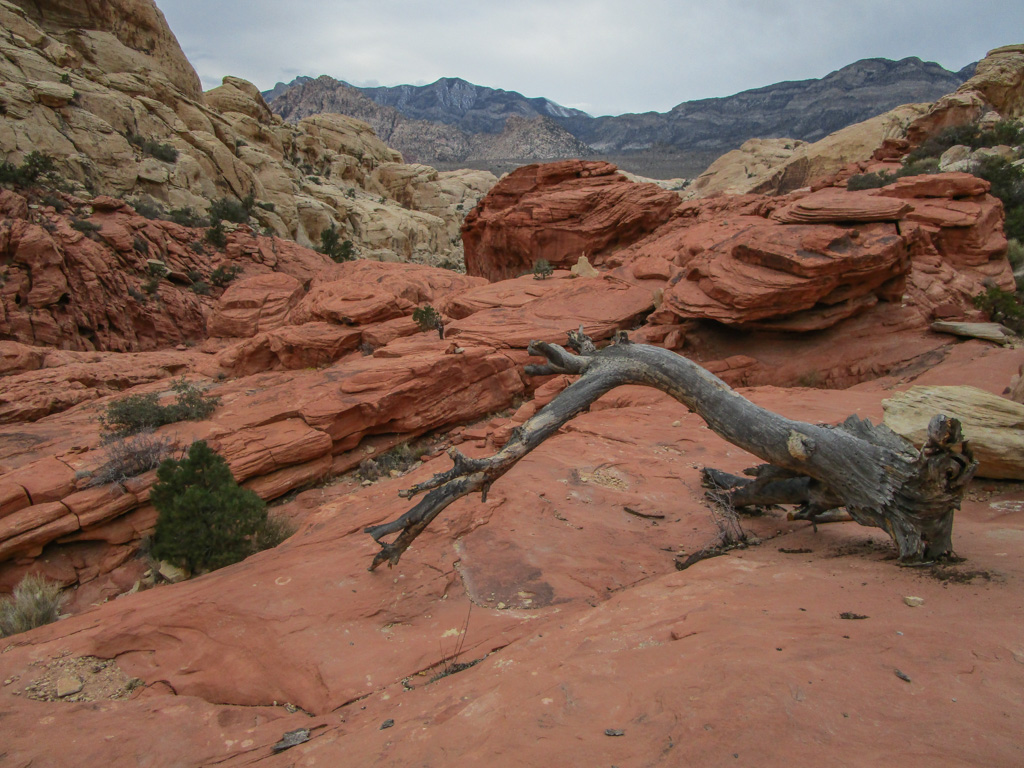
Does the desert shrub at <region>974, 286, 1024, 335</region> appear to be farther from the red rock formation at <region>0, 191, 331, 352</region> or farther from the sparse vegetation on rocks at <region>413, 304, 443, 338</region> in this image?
the red rock formation at <region>0, 191, 331, 352</region>

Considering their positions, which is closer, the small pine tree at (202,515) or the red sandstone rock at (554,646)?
the red sandstone rock at (554,646)

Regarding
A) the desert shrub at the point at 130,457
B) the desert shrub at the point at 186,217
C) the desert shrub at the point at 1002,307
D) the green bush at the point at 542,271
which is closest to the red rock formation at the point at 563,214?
the green bush at the point at 542,271

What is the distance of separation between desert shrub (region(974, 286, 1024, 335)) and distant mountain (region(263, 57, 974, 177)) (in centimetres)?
5496

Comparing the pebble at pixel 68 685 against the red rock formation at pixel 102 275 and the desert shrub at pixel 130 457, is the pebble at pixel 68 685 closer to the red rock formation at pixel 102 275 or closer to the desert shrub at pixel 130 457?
the desert shrub at pixel 130 457

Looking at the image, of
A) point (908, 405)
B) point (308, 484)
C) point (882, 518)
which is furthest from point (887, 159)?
point (308, 484)

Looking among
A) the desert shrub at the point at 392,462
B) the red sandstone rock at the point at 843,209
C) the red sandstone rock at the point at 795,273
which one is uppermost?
the red sandstone rock at the point at 843,209

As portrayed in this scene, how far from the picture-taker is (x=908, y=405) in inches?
210

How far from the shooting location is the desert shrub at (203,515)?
6.13 m

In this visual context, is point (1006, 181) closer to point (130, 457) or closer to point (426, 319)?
point (426, 319)

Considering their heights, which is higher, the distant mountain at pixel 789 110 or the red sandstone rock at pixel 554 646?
the distant mountain at pixel 789 110

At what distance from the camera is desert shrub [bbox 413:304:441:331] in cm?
1341

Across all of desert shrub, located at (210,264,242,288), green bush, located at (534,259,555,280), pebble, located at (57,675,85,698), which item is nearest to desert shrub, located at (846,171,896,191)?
green bush, located at (534,259,555,280)

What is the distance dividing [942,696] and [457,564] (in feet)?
11.9

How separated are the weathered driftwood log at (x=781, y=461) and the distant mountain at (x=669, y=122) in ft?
207
